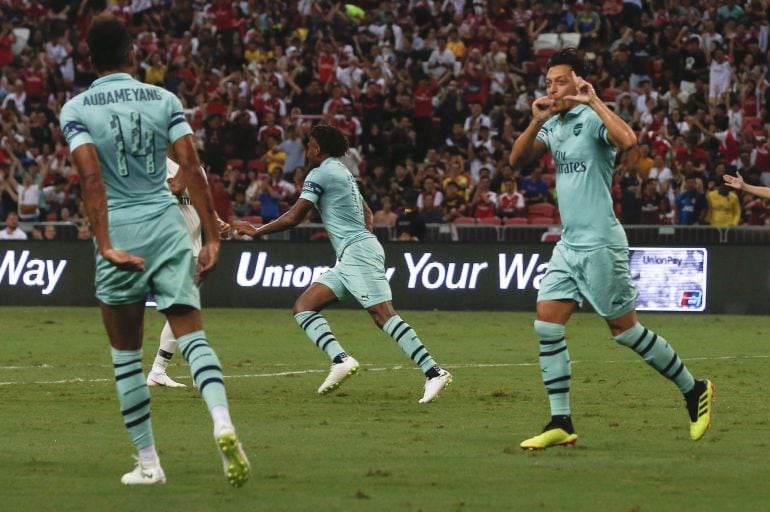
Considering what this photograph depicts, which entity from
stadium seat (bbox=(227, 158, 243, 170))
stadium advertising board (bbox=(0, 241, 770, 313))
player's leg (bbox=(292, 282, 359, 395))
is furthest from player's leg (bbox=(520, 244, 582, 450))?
stadium seat (bbox=(227, 158, 243, 170))

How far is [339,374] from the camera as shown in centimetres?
1286

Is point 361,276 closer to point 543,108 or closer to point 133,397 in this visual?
point 543,108

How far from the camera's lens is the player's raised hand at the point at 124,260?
7539 mm

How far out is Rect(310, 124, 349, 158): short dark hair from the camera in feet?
44.0

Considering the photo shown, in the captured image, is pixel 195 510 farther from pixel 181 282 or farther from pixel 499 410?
pixel 499 410

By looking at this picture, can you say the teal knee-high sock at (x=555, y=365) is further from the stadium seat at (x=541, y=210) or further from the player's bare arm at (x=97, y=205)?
the stadium seat at (x=541, y=210)

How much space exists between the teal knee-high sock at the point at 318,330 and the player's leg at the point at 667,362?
381 cm

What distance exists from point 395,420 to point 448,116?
21.3 meters

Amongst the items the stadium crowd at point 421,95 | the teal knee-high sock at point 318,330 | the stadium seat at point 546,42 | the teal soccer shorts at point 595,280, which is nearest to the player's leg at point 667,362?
the teal soccer shorts at point 595,280

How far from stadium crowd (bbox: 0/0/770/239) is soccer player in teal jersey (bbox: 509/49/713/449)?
17013 mm

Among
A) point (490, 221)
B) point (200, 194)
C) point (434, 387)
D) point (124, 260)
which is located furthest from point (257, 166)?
point (124, 260)

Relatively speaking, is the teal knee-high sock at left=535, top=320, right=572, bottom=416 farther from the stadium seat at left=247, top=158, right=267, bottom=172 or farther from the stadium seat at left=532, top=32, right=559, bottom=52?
the stadium seat at left=532, top=32, right=559, bottom=52

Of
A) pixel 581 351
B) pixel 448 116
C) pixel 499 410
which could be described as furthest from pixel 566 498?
pixel 448 116

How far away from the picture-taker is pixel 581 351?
18.2 metres
